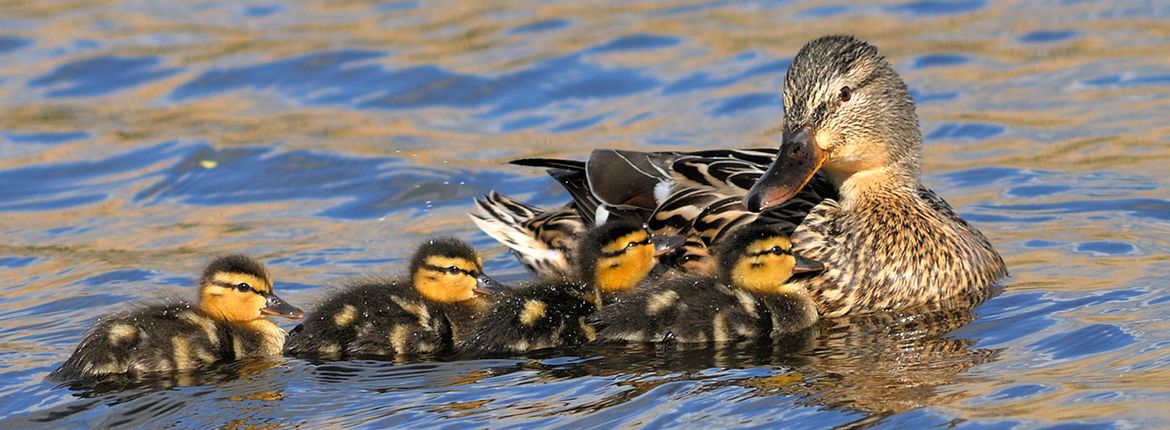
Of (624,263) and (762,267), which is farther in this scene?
(624,263)

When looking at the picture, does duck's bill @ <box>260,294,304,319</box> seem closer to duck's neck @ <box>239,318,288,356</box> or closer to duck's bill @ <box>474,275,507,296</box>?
Answer: duck's neck @ <box>239,318,288,356</box>

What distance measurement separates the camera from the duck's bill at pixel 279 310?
20.4 feet

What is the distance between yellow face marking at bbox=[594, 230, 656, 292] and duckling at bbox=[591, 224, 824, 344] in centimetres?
23

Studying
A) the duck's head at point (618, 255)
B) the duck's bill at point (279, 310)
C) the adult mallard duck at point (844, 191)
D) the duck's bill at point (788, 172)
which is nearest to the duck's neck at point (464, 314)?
the duck's head at point (618, 255)

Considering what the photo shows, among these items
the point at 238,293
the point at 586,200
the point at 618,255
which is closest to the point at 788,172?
the point at 618,255

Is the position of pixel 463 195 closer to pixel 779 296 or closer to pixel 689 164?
pixel 689 164

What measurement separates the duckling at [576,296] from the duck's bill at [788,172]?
0.35 meters

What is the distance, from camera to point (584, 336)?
244 inches

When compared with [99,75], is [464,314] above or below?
below

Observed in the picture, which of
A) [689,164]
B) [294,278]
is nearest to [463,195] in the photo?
[294,278]

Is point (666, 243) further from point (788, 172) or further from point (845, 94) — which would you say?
point (845, 94)

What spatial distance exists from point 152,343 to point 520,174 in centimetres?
393

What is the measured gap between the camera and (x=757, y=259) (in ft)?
20.8

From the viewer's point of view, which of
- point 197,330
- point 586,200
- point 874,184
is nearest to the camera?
point 197,330
